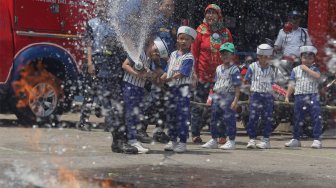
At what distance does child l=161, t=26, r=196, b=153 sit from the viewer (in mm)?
9586

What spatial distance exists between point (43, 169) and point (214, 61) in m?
4.29

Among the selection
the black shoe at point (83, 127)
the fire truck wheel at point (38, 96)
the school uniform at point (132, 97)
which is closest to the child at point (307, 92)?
the school uniform at point (132, 97)

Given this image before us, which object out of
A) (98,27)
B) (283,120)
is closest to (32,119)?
(98,27)

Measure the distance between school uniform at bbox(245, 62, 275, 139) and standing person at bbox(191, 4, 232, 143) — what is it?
1.95ft

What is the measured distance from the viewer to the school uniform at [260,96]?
10719 mm

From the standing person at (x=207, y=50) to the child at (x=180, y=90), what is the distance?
1.28 metres

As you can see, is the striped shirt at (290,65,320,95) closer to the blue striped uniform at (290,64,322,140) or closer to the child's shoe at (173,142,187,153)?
the blue striped uniform at (290,64,322,140)

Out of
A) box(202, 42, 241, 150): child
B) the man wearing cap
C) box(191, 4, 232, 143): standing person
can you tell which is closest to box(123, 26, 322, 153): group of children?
box(202, 42, 241, 150): child

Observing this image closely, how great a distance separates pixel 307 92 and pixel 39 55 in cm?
426

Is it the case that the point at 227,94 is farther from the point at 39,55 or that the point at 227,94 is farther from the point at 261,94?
the point at 39,55

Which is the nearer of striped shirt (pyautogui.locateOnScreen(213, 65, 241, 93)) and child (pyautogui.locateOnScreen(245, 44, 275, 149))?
striped shirt (pyautogui.locateOnScreen(213, 65, 241, 93))

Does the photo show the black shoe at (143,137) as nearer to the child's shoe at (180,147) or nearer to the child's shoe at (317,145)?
the child's shoe at (180,147)

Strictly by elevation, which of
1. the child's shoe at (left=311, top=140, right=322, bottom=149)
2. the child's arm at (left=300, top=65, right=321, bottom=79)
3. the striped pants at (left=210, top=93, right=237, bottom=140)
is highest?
the child's arm at (left=300, top=65, right=321, bottom=79)

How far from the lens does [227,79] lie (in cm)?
1042
